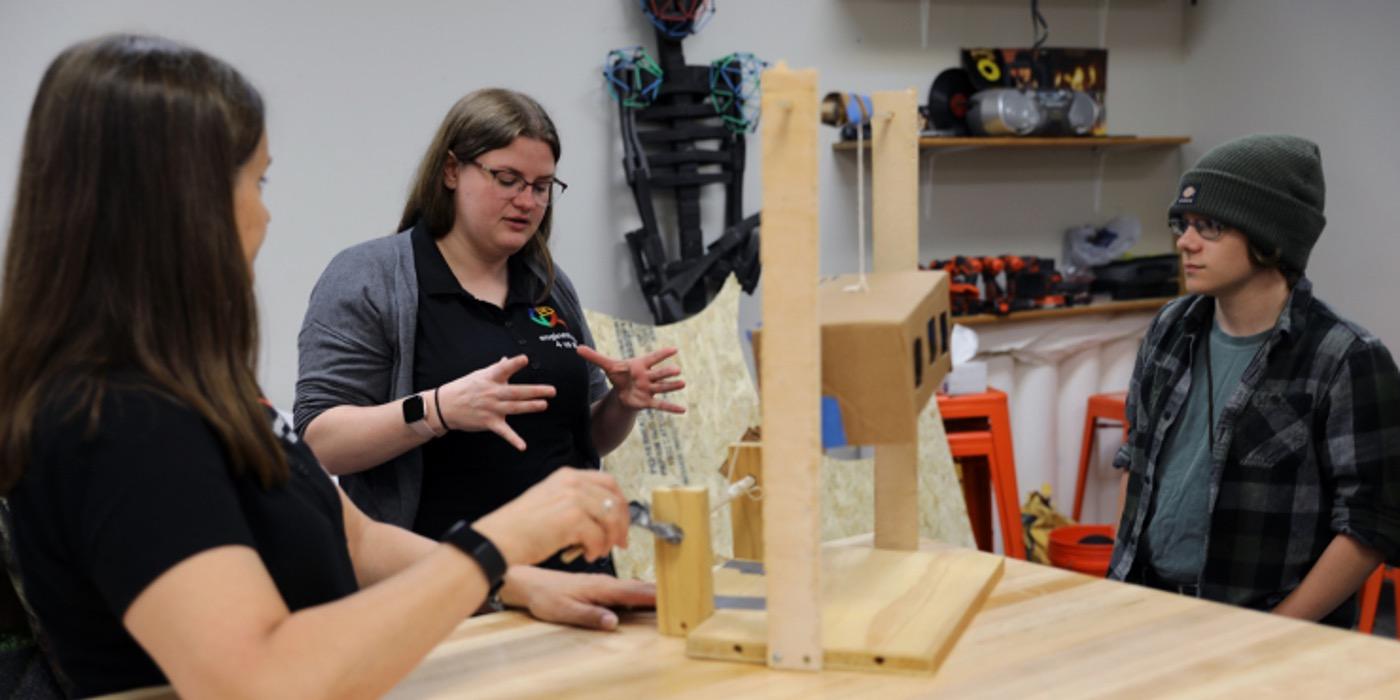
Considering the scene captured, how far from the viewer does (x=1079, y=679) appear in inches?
49.8

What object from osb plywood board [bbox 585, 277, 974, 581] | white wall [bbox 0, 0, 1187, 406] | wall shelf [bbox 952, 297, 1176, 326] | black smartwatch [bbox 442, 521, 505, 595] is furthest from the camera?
wall shelf [bbox 952, 297, 1176, 326]

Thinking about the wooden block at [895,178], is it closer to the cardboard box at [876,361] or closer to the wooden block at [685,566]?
the cardboard box at [876,361]

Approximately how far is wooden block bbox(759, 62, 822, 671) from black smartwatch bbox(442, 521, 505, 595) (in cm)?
27

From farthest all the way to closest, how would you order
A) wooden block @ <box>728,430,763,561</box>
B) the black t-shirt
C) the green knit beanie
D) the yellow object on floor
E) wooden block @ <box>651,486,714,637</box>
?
the yellow object on floor, the green knit beanie, wooden block @ <box>728,430,763,561</box>, wooden block @ <box>651,486,714,637</box>, the black t-shirt

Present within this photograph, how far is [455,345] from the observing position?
207 cm

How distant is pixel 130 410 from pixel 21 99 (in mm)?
2573

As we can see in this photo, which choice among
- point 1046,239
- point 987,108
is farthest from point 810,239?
point 1046,239

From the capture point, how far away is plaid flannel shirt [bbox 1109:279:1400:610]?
201cm

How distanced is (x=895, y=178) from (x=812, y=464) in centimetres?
56

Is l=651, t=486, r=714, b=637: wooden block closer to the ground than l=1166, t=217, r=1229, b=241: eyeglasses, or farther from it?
closer to the ground

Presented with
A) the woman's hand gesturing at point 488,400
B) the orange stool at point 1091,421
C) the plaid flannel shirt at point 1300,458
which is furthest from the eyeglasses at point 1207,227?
the orange stool at point 1091,421

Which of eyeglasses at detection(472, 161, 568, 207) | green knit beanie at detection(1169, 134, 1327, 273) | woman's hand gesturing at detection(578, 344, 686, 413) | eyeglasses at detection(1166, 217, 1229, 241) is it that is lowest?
woman's hand gesturing at detection(578, 344, 686, 413)

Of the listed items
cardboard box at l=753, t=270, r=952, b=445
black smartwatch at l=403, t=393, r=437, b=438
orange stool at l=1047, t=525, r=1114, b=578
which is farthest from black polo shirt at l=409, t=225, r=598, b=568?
orange stool at l=1047, t=525, r=1114, b=578

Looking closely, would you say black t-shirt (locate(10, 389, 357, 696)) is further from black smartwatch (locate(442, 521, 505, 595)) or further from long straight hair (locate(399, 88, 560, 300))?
long straight hair (locate(399, 88, 560, 300))
